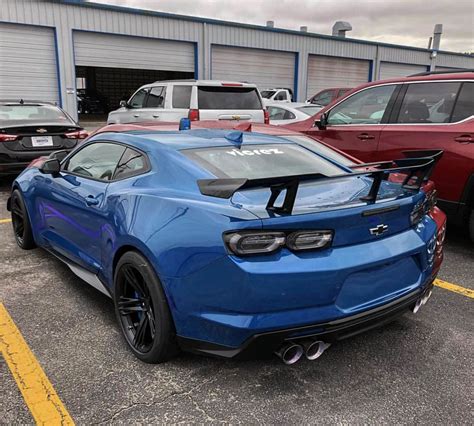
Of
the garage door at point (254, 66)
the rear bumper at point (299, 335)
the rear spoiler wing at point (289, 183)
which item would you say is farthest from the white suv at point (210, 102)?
the garage door at point (254, 66)

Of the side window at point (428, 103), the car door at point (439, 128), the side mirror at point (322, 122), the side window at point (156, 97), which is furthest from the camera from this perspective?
the side window at point (156, 97)

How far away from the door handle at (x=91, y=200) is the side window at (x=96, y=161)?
0.16 metres

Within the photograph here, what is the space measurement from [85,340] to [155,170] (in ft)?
3.95

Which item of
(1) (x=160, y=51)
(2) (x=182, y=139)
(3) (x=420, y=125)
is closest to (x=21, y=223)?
(2) (x=182, y=139)

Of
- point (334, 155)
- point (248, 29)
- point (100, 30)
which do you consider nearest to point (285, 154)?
point (334, 155)

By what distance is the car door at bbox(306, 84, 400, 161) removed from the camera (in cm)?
551

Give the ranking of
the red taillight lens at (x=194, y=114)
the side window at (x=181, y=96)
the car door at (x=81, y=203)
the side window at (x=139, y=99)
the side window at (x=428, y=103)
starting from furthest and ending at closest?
1. the side window at (x=139, y=99)
2. the side window at (x=181, y=96)
3. the red taillight lens at (x=194, y=114)
4. the side window at (x=428, y=103)
5. the car door at (x=81, y=203)

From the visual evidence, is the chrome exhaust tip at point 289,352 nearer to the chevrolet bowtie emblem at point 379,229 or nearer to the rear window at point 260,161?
the chevrolet bowtie emblem at point 379,229

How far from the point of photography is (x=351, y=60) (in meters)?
27.2

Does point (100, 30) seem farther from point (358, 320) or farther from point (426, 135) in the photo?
point (358, 320)

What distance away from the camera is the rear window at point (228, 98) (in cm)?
939

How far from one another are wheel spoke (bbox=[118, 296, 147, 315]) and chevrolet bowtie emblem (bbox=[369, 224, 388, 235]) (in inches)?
53.5

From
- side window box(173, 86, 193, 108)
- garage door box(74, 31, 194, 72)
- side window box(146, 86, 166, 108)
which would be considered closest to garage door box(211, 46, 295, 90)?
garage door box(74, 31, 194, 72)

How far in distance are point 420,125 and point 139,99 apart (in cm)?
787
